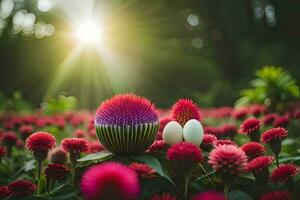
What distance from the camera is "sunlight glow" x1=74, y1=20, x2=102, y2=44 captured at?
14.6 metres

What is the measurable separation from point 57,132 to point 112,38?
1304 cm

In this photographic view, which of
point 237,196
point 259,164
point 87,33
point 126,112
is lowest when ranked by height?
point 237,196

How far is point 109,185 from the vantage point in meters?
1.28

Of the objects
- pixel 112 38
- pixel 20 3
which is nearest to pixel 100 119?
pixel 112 38

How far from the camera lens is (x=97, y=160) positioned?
1.95 m

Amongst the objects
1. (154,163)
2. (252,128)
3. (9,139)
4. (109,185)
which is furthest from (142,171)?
(9,139)

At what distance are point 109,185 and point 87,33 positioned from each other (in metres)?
13.6

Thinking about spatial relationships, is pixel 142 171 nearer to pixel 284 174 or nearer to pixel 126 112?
pixel 126 112

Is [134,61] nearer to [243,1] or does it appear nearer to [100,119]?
[243,1]

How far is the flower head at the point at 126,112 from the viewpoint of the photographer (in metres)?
1.89

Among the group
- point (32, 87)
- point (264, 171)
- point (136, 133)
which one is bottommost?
point (264, 171)

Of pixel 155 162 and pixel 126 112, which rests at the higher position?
pixel 126 112

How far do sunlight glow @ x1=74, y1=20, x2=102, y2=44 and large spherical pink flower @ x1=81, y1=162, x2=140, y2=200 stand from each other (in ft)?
44.5

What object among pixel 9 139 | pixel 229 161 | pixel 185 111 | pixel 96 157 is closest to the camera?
pixel 229 161
